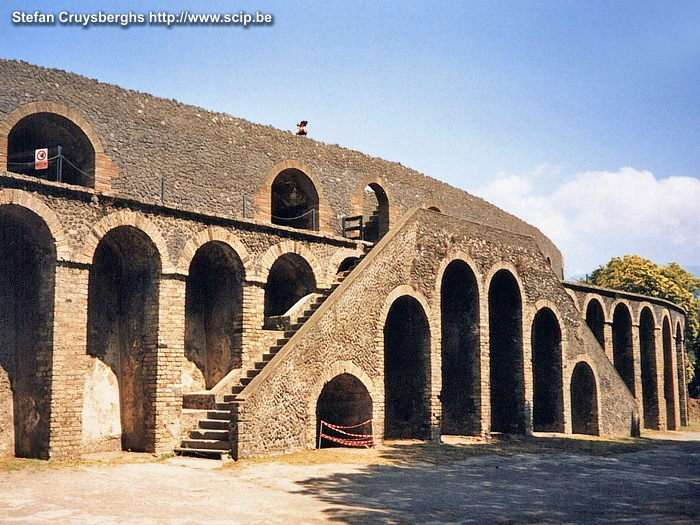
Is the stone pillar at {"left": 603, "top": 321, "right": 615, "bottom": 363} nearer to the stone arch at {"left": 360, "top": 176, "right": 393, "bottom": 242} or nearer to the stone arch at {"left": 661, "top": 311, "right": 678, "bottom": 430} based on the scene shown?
the stone arch at {"left": 661, "top": 311, "right": 678, "bottom": 430}

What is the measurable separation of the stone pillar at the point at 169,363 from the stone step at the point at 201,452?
0.84 feet

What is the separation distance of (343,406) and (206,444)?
3.53 m

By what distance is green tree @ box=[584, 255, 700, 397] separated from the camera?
37.9 meters

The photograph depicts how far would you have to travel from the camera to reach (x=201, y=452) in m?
13.4

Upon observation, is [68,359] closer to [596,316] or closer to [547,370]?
[547,370]

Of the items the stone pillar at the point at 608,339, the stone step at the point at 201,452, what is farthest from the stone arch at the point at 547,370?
the stone step at the point at 201,452

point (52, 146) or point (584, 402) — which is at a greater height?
point (52, 146)

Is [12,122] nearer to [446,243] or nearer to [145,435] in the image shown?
[145,435]

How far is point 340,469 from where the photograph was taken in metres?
12.1

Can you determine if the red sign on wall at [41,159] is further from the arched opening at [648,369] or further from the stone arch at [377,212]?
the arched opening at [648,369]

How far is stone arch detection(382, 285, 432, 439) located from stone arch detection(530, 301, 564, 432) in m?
4.44

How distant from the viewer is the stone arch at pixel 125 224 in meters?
13.3

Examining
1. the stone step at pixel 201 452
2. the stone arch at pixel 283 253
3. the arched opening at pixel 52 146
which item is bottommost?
the stone step at pixel 201 452

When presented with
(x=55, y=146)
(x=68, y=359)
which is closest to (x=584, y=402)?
(x=68, y=359)
